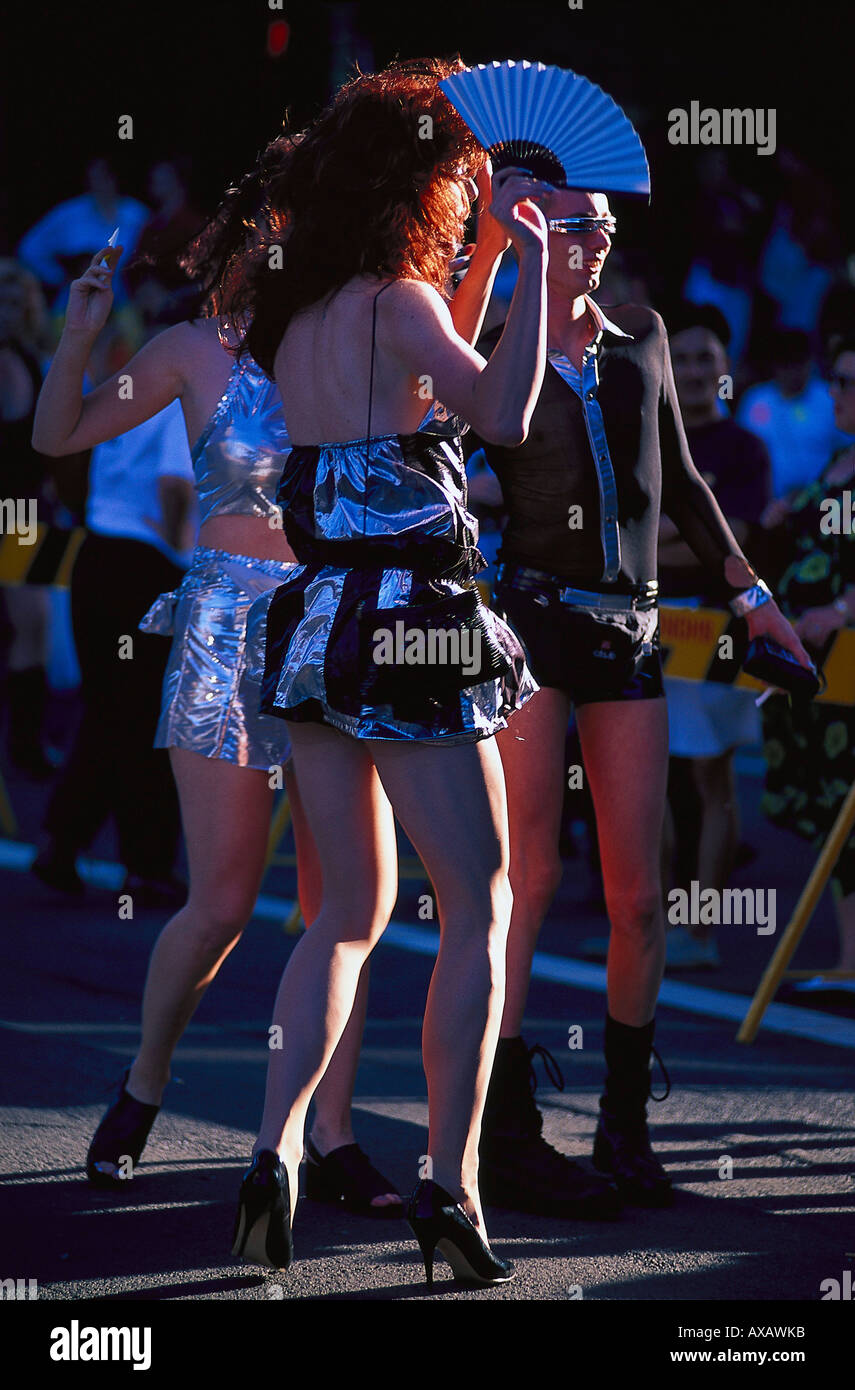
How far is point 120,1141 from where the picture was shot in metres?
4.32

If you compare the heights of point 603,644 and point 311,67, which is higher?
point 311,67

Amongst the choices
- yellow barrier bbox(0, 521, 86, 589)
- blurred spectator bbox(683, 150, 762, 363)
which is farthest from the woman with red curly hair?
blurred spectator bbox(683, 150, 762, 363)

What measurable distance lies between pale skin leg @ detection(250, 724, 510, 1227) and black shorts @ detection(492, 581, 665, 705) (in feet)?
2.37

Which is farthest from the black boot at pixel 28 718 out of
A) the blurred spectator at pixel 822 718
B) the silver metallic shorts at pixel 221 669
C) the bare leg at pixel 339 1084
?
the bare leg at pixel 339 1084

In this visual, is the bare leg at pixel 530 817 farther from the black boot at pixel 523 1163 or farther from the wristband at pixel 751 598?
the wristband at pixel 751 598

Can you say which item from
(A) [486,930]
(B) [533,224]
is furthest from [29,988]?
(B) [533,224]

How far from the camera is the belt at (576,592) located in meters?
4.36

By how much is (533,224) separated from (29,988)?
11.2ft

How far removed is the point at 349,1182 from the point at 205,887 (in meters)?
0.68

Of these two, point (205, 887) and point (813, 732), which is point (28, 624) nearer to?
point (813, 732)

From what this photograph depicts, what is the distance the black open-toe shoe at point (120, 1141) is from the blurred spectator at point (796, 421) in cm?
776

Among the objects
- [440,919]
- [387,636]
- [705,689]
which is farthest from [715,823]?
[387,636]

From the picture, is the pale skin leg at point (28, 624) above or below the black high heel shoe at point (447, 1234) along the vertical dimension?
above
